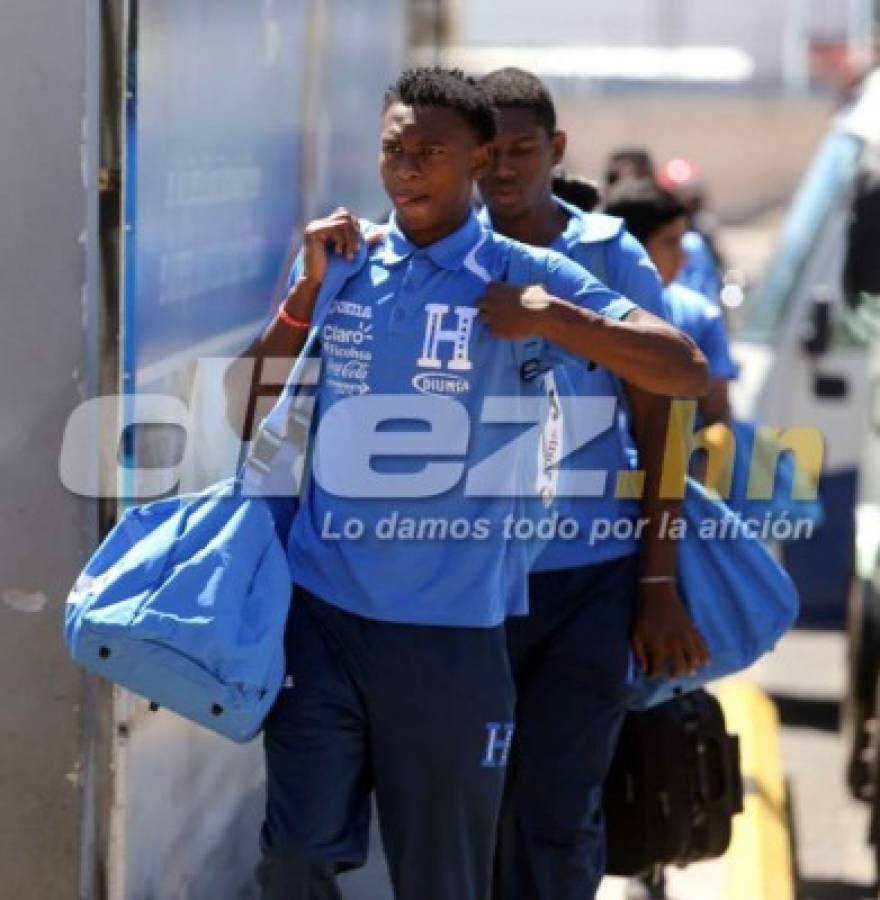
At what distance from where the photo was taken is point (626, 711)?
4.76 meters

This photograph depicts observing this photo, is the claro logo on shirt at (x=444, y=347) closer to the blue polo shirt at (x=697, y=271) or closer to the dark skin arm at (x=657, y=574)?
the dark skin arm at (x=657, y=574)

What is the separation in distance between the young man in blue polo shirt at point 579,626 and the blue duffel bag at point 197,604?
2.42 ft

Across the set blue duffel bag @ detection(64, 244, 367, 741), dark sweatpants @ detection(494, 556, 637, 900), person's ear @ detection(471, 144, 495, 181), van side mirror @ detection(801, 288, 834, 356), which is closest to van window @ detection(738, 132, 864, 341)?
van side mirror @ detection(801, 288, 834, 356)

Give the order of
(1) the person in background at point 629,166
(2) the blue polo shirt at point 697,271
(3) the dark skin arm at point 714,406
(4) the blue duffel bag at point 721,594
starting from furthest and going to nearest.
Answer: (1) the person in background at point 629,166 → (2) the blue polo shirt at point 697,271 → (3) the dark skin arm at point 714,406 → (4) the blue duffel bag at point 721,594

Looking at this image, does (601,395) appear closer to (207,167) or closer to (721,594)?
(721,594)

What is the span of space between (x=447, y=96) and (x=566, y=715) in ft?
4.44

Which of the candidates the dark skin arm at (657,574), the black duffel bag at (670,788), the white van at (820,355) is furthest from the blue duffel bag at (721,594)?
the white van at (820,355)

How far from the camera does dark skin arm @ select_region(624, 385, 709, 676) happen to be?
14.8 ft

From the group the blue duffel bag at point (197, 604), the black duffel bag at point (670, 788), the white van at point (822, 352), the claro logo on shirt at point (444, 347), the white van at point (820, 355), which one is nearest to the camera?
the blue duffel bag at point (197, 604)

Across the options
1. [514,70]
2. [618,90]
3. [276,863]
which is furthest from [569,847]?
[618,90]

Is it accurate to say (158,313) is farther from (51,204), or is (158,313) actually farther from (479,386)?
(479,386)

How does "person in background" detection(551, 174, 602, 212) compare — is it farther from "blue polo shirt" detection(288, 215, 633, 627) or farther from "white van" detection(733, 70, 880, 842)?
"white van" detection(733, 70, 880, 842)

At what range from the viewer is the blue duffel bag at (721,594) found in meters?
4.67

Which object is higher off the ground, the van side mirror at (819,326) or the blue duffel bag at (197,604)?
the blue duffel bag at (197,604)
